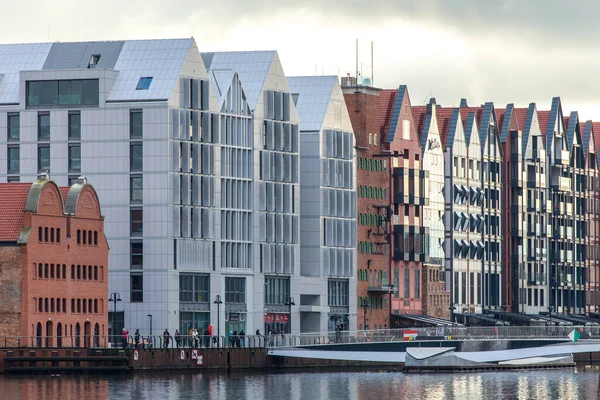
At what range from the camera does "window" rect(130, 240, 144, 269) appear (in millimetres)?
175750

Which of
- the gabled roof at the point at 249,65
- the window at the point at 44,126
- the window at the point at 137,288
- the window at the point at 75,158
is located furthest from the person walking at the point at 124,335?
the gabled roof at the point at 249,65

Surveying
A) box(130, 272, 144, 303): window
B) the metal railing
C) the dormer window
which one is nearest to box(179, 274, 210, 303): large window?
box(130, 272, 144, 303): window

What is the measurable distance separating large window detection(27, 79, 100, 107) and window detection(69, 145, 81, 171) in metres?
3.86

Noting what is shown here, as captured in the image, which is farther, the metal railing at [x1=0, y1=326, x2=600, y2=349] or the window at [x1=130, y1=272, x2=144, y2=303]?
the window at [x1=130, y1=272, x2=144, y2=303]

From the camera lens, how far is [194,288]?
179250 millimetres

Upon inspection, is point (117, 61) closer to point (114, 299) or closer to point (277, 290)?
point (114, 299)

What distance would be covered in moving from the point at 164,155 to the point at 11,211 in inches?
707

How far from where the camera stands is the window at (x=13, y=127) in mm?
180750

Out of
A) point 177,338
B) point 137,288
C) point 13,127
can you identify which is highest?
point 13,127

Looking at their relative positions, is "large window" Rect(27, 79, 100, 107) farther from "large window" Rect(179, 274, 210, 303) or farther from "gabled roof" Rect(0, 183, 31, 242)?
"gabled roof" Rect(0, 183, 31, 242)

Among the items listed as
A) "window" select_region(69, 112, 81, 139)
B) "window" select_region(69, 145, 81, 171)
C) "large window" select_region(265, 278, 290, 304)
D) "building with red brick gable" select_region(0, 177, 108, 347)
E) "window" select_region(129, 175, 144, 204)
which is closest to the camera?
"building with red brick gable" select_region(0, 177, 108, 347)

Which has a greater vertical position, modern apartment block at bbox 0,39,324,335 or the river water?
modern apartment block at bbox 0,39,324,335

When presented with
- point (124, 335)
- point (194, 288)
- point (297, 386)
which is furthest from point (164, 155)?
point (297, 386)

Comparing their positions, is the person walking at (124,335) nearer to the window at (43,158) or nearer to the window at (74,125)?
the window at (43,158)
